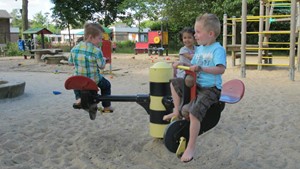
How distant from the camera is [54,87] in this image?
838cm

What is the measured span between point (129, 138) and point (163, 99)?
0.90m

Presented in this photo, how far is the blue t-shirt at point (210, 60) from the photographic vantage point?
8.22 ft

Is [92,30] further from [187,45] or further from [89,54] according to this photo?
[187,45]

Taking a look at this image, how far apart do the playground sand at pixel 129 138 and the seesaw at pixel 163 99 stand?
1.27 feet

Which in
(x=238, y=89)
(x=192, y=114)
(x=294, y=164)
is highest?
(x=238, y=89)

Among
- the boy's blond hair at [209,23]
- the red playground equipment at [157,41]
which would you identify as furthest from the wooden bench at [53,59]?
the boy's blond hair at [209,23]

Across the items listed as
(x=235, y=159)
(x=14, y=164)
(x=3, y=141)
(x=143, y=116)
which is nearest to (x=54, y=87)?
(x=143, y=116)

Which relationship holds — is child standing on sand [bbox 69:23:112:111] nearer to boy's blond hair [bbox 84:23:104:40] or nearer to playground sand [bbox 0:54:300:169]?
boy's blond hair [bbox 84:23:104:40]

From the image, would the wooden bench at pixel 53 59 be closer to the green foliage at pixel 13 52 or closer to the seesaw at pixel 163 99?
the green foliage at pixel 13 52

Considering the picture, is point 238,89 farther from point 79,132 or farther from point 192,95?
point 79,132

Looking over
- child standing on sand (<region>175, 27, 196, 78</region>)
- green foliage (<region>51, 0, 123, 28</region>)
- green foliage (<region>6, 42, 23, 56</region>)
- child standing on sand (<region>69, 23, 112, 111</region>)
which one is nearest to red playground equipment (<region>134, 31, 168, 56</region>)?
green foliage (<region>6, 42, 23, 56</region>)

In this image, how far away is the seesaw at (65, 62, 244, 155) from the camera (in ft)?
8.75

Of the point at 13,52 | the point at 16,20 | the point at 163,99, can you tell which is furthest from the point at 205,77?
the point at 16,20

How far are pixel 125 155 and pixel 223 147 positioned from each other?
3.58 ft
